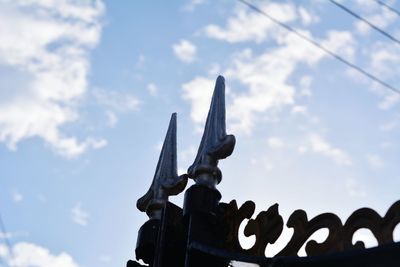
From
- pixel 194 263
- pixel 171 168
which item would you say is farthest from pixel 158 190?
pixel 194 263

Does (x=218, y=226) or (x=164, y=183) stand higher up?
(x=164, y=183)

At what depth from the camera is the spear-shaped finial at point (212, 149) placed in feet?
22.9

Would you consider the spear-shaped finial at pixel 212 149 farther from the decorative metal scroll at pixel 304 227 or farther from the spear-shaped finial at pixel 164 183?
the spear-shaped finial at pixel 164 183

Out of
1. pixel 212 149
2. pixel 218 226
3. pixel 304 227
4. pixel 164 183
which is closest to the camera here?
pixel 304 227

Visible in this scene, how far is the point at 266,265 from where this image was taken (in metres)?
5.79

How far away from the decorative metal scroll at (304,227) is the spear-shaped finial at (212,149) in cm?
32

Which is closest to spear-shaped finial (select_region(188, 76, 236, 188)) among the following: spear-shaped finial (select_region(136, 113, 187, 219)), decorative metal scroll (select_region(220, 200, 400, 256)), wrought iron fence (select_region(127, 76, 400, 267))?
wrought iron fence (select_region(127, 76, 400, 267))

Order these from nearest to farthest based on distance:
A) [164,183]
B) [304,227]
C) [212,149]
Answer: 1. [304,227]
2. [212,149]
3. [164,183]

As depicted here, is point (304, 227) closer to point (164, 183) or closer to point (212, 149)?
point (212, 149)

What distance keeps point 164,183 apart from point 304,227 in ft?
6.81

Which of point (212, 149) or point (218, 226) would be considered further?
point (212, 149)

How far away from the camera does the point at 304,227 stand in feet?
20.1

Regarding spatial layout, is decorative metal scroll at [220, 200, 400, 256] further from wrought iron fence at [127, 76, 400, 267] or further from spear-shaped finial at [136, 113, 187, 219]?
spear-shaped finial at [136, 113, 187, 219]

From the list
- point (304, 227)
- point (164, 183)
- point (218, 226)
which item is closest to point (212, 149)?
point (218, 226)
